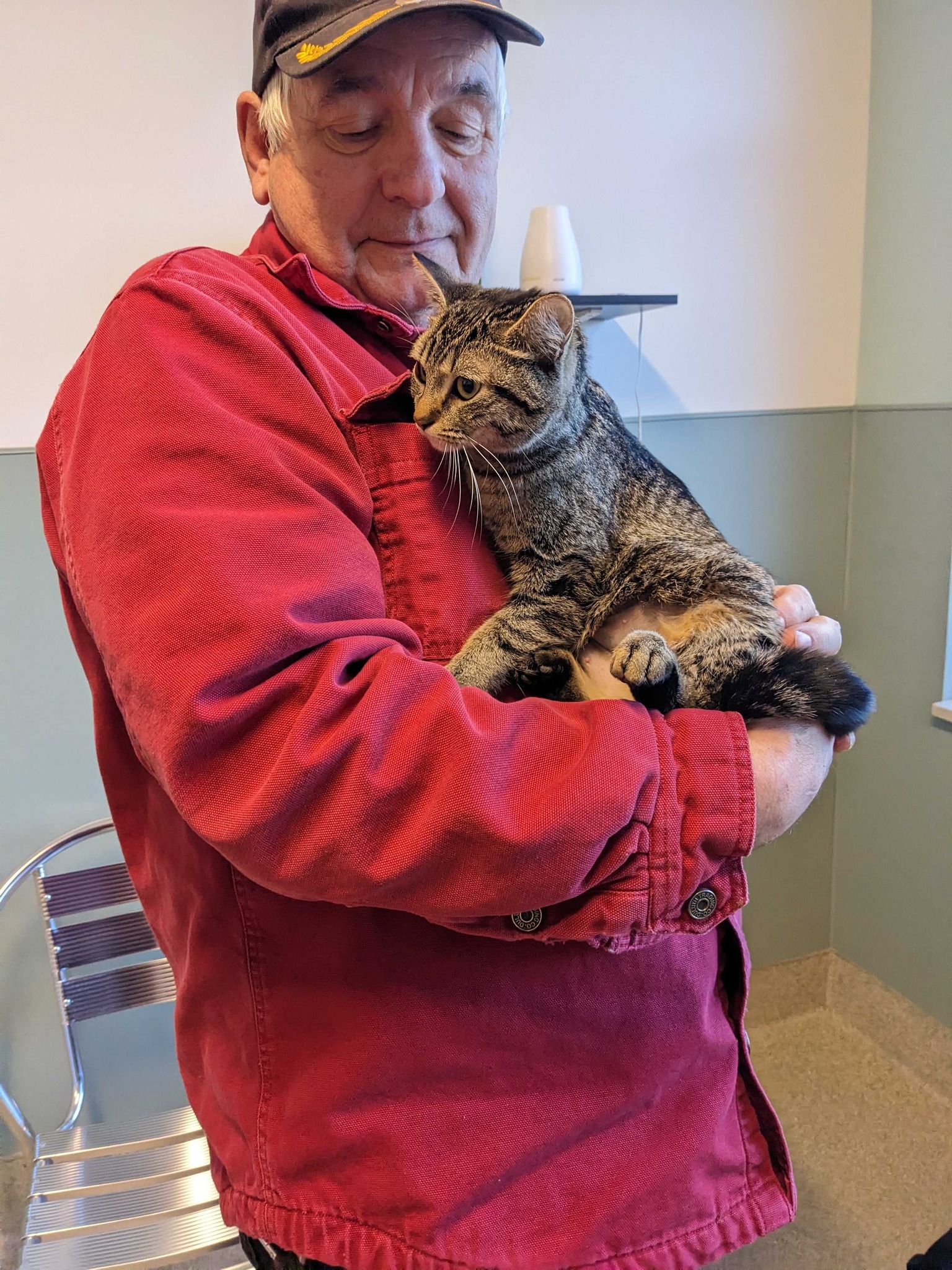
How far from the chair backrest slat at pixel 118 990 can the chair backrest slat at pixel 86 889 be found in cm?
13

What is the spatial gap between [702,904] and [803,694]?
0.25m

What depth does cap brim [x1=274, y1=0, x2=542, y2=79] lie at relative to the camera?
811 millimetres

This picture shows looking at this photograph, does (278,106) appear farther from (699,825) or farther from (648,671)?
(699,825)

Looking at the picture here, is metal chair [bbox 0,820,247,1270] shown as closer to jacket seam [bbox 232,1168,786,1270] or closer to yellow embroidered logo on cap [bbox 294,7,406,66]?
jacket seam [bbox 232,1168,786,1270]

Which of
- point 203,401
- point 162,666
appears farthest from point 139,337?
point 162,666

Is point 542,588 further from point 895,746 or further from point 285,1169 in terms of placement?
point 895,746

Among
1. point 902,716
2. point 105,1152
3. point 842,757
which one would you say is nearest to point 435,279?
point 105,1152

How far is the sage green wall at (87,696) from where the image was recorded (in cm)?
175

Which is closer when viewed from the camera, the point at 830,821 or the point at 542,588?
the point at 542,588

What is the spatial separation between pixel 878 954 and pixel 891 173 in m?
2.07

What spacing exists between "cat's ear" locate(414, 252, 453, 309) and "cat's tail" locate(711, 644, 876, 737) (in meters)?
0.61

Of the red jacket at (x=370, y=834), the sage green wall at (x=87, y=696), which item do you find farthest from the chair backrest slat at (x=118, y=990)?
the red jacket at (x=370, y=834)

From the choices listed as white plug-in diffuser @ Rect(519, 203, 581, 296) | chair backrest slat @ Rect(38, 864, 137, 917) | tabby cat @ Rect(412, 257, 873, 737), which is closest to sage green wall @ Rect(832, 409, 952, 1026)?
white plug-in diffuser @ Rect(519, 203, 581, 296)

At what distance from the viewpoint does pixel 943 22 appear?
193cm
